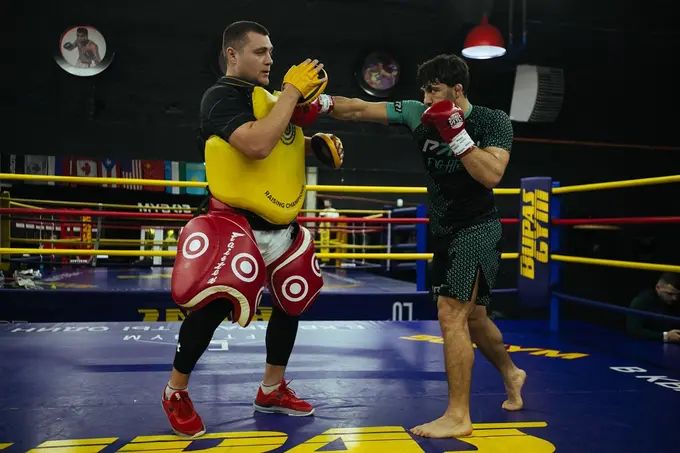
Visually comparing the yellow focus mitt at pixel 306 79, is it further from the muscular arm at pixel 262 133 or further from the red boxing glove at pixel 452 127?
the red boxing glove at pixel 452 127

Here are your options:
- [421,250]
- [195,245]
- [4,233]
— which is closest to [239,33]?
[195,245]

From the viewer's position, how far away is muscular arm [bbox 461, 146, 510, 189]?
5.64 feet

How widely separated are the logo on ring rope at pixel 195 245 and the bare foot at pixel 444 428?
817 millimetres

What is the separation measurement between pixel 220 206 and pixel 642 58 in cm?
915

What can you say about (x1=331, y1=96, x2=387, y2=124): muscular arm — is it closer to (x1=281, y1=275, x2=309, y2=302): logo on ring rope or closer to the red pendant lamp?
(x1=281, y1=275, x2=309, y2=302): logo on ring rope

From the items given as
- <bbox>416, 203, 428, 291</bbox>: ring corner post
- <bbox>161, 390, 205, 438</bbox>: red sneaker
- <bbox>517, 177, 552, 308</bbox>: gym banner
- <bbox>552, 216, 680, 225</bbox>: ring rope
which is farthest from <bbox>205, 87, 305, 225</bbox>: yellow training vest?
<bbox>416, 203, 428, 291</bbox>: ring corner post

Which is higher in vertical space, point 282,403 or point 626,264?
point 626,264

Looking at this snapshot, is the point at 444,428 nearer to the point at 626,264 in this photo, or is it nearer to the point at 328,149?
the point at 328,149

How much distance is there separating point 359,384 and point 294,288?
0.59m

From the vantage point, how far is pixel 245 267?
1.77 m

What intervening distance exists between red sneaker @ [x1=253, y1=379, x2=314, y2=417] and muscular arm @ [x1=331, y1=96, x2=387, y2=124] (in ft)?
3.09

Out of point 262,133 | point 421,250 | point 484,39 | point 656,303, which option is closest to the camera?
point 262,133

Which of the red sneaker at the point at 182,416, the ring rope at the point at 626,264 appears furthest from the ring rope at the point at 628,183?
the red sneaker at the point at 182,416

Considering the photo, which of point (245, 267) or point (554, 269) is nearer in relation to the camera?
point (245, 267)
